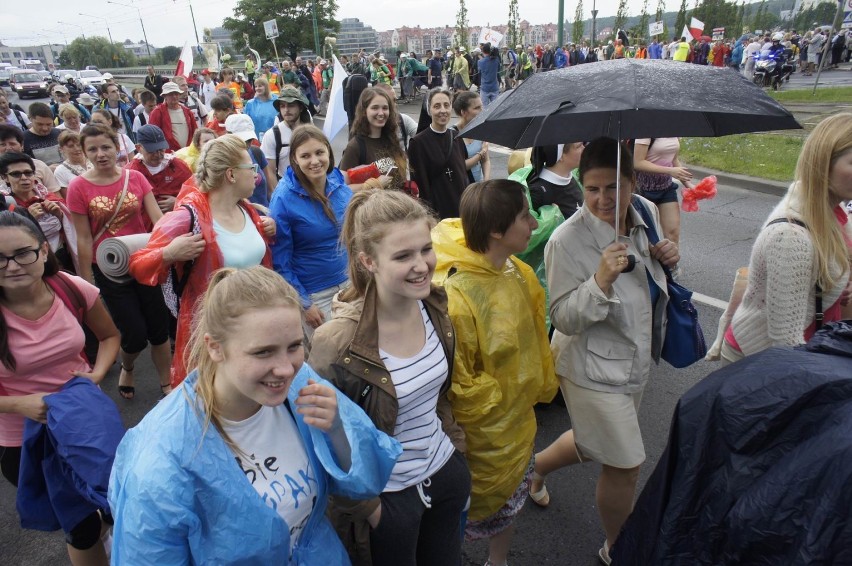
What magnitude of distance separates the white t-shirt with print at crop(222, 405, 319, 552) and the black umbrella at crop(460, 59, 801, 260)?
4.47 ft

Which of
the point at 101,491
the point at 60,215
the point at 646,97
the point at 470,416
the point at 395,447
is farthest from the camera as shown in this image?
the point at 60,215

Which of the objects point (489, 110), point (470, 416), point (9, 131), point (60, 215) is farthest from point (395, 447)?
point (9, 131)

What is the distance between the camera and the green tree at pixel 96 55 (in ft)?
336

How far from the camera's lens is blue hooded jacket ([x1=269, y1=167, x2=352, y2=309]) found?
348 centimetres

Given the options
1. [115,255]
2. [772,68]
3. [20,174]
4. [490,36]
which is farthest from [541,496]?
[772,68]

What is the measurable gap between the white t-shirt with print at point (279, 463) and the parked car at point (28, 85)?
4585cm

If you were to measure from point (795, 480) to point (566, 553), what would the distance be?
6.21ft

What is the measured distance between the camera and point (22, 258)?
7.55 feet

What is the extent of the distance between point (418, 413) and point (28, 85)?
46.9 meters

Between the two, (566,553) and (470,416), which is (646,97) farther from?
(566,553)

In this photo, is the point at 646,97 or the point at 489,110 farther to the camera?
the point at 489,110

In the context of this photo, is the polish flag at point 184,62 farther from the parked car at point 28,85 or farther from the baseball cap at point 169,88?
the parked car at point 28,85

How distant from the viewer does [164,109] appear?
25.6 ft

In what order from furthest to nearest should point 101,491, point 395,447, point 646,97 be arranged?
point 101,491 → point 646,97 → point 395,447
